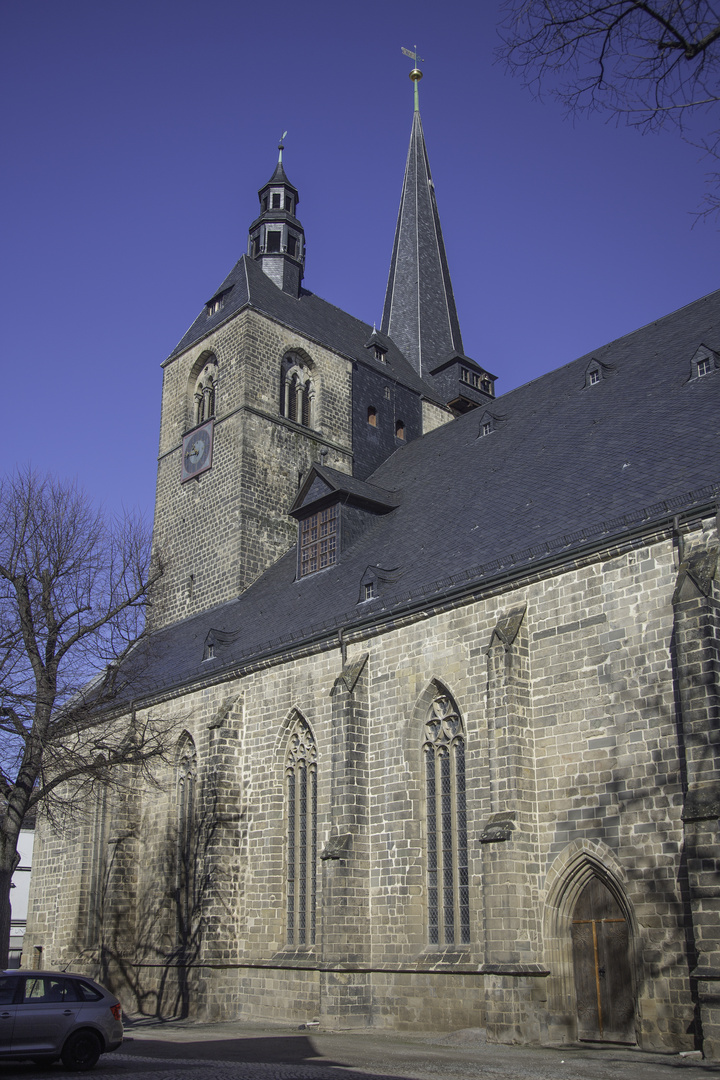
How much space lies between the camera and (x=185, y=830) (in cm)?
2228

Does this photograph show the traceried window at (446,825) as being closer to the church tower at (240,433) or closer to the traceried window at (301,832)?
the traceried window at (301,832)

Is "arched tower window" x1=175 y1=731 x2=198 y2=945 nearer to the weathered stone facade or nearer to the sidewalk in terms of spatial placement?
the weathered stone facade

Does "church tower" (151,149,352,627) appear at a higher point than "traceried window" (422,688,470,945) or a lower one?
higher

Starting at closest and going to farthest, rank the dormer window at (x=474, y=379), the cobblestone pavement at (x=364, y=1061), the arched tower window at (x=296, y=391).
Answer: the cobblestone pavement at (x=364, y=1061) < the arched tower window at (x=296, y=391) < the dormer window at (x=474, y=379)

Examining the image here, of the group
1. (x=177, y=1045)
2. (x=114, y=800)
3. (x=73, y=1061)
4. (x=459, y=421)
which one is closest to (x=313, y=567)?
(x=459, y=421)

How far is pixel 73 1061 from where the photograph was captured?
11.7 metres

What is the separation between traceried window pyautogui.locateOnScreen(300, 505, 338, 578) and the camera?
23.5 metres

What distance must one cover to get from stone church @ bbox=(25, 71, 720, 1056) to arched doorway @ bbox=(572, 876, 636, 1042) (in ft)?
0.12

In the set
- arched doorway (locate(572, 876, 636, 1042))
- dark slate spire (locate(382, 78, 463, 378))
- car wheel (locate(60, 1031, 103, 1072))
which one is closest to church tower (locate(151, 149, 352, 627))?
dark slate spire (locate(382, 78, 463, 378))

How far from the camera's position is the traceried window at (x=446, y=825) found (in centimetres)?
1559

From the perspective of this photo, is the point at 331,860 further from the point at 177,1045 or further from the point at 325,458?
the point at 325,458

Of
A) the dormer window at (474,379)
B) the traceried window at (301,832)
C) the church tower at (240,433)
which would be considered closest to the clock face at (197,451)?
the church tower at (240,433)

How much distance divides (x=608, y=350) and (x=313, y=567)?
27.4ft

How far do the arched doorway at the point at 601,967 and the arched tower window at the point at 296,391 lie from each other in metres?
18.8
